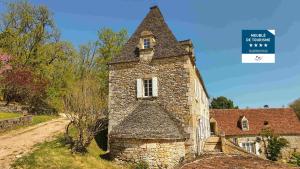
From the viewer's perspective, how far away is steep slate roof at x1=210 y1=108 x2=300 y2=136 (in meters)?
29.7

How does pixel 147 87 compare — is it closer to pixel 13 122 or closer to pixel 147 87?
pixel 147 87

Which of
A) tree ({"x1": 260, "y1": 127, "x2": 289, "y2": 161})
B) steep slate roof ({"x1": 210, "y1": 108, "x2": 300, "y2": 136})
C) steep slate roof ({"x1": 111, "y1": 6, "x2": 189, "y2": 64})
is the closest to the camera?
steep slate roof ({"x1": 111, "y1": 6, "x2": 189, "y2": 64})

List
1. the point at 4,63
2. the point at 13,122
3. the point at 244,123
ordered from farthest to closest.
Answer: the point at 244,123
the point at 4,63
the point at 13,122

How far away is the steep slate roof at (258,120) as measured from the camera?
97.5ft

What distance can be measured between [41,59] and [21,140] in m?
17.7

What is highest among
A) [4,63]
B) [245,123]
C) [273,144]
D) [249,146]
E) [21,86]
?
[4,63]

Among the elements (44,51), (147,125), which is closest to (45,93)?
(44,51)

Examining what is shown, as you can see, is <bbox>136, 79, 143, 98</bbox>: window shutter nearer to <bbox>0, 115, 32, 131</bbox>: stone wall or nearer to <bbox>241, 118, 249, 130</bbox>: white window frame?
<bbox>0, 115, 32, 131</bbox>: stone wall

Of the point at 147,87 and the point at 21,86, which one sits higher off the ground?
the point at 21,86

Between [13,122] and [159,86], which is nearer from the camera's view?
[159,86]

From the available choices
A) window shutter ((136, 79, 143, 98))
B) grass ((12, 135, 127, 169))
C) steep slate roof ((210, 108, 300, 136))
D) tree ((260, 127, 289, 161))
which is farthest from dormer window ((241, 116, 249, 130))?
grass ((12, 135, 127, 169))

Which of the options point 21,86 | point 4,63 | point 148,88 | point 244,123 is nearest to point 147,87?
point 148,88

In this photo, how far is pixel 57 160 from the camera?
12.7 metres

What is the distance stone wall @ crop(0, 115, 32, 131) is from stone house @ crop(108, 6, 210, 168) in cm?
775
